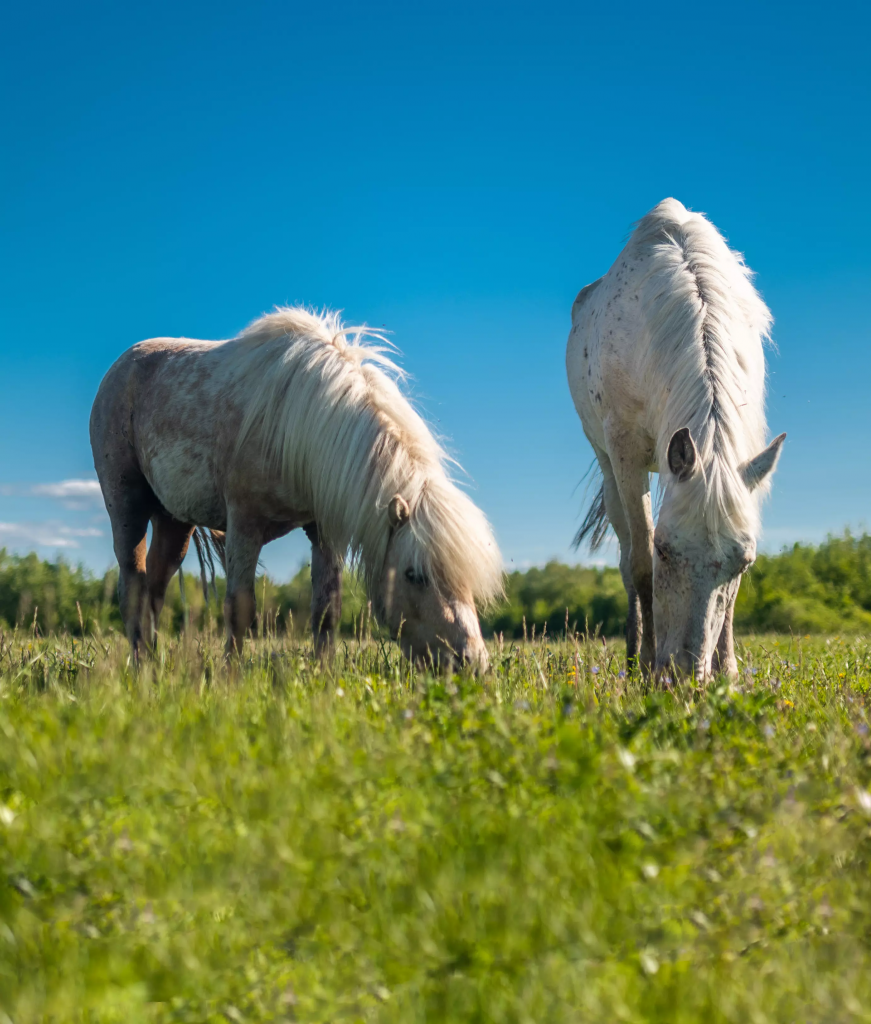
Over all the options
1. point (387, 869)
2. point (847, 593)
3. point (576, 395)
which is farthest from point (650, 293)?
point (847, 593)

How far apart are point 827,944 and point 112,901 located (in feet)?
5.27

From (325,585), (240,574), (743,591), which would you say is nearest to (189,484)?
(240,574)

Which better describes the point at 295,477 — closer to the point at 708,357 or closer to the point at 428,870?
the point at 708,357

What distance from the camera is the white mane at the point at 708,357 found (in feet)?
14.6

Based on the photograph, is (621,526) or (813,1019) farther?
(621,526)

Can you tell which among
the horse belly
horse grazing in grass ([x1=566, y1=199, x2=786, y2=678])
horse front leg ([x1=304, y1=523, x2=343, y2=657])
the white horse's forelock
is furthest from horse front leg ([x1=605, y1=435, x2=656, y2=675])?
the horse belly

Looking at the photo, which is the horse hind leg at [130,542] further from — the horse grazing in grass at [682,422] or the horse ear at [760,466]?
the horse ear at [760,466]

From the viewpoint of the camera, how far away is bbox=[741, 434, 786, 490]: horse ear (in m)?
4.62

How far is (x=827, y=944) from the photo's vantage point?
1812 millimetres

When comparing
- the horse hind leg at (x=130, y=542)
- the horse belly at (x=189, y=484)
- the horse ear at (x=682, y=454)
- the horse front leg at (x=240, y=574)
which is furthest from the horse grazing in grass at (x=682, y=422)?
the horse hind leg at (x=130, y=542)

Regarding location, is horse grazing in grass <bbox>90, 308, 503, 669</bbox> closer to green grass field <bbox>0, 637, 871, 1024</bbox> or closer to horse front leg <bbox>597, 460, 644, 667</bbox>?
horse front leg <bbox>597, 460, 644, 667</bbox>

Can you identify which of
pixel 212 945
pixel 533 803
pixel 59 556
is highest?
pixel 59 556

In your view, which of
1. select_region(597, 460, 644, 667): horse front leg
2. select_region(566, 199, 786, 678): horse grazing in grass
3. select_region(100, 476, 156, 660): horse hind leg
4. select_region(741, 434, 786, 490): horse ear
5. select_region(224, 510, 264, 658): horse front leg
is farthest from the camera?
select_region(100, 476, 156, 660): horse hind leg

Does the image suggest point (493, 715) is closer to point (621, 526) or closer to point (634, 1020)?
point (634, 1020)
